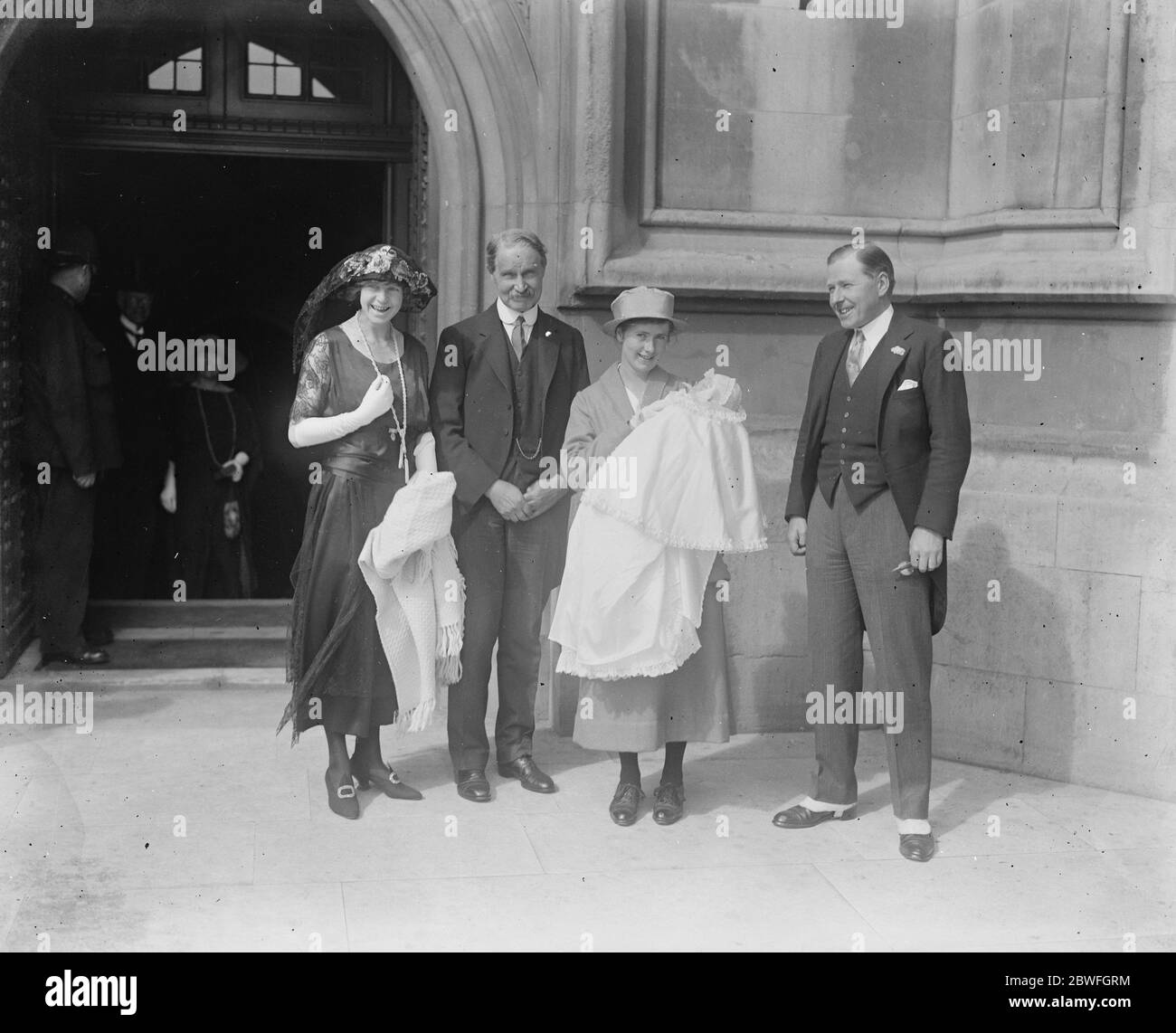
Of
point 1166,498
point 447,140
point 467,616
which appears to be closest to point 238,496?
point 447,140

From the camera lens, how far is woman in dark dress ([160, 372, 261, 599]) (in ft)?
30.0

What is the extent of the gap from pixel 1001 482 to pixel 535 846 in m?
2.63

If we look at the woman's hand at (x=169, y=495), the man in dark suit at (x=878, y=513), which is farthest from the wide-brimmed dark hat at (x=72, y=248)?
the man in dark suit at (x=878, y=513)

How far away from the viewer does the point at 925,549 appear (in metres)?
5.05

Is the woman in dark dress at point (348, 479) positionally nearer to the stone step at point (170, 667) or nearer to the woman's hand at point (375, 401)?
the woman's hand at point (375, 401)

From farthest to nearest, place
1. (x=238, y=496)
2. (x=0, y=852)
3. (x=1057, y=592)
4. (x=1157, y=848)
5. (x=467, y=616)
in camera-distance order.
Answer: (x=238, y=496) → (x=1057, y=592) → (x=467, y=616) → (x=1157, y=848) → (x=0, y=852)

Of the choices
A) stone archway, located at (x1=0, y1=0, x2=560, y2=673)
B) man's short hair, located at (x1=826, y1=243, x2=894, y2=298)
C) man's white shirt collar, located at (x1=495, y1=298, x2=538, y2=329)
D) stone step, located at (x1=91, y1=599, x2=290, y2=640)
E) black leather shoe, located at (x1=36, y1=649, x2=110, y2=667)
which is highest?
stone archway, located at (x1=0, y1=0, x2=560, y2=673)

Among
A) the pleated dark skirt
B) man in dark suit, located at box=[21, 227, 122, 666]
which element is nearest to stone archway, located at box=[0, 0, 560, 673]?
man in dark suit, located at box=[21, 227, 122, 666]

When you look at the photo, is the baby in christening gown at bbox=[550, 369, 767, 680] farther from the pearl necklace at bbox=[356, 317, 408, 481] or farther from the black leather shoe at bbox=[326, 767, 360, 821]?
the black leather shoe at bbox=[326, 767, 360, 821]

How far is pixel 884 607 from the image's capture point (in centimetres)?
522

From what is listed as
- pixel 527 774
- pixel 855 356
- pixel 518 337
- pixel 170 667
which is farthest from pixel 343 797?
pixel 170 667

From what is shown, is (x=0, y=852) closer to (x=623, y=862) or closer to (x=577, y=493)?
(x=623, y=862)

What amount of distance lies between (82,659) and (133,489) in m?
2.47

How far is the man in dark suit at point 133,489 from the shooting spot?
381 inches
